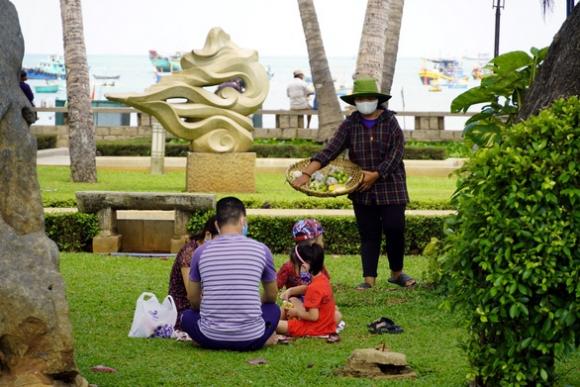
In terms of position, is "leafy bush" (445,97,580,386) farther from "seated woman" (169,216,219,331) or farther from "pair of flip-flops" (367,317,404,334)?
"seated woman" (169,216,219,331)

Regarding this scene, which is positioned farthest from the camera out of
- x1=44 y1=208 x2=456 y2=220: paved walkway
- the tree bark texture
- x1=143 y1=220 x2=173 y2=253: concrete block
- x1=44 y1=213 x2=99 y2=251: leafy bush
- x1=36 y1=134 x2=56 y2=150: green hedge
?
x1=36 y1=134 x2=56 y2=150: green hedge

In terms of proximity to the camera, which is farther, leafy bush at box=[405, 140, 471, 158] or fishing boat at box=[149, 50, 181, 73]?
fishing boat at box=[149, 50, 181, 73]

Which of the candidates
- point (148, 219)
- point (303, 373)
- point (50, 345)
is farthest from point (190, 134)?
point (50, 345)

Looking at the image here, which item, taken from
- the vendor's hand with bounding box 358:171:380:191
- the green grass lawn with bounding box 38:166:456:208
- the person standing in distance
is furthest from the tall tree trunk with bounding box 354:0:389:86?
the person standing in distance

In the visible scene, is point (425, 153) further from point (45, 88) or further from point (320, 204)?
point (45, 88)

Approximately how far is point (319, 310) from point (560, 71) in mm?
2314

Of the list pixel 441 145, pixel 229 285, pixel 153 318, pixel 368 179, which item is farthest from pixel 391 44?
pixel 229 285

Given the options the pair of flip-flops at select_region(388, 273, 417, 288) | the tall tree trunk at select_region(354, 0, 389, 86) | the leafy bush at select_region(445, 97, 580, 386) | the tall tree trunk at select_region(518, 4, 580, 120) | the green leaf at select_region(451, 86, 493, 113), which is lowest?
the pair of flip-flops at select_region(388, 273, 417, 288)

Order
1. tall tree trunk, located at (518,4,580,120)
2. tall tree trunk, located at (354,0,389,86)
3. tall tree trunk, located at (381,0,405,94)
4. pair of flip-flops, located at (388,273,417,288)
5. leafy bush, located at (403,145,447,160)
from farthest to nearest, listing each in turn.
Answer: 1. leafy bush, located at (403,145,447,160)
2. tall tree trunk, located at (381,0,405,94)
3. tall tree trunk, located at (354,0,389,86)
4. pair of flip-flops, located at (388,273,417,288)
5. tall tree trunk, located at (518,4,580,120)

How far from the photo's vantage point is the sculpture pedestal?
59.1 ft

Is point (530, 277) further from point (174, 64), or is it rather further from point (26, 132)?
point (174, 64)

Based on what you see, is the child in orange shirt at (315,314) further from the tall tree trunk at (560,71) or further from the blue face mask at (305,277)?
the tall tree trunk at (560,71)

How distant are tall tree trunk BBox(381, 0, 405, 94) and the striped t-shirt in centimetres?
1443

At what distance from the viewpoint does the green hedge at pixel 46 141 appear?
96.3 ft
